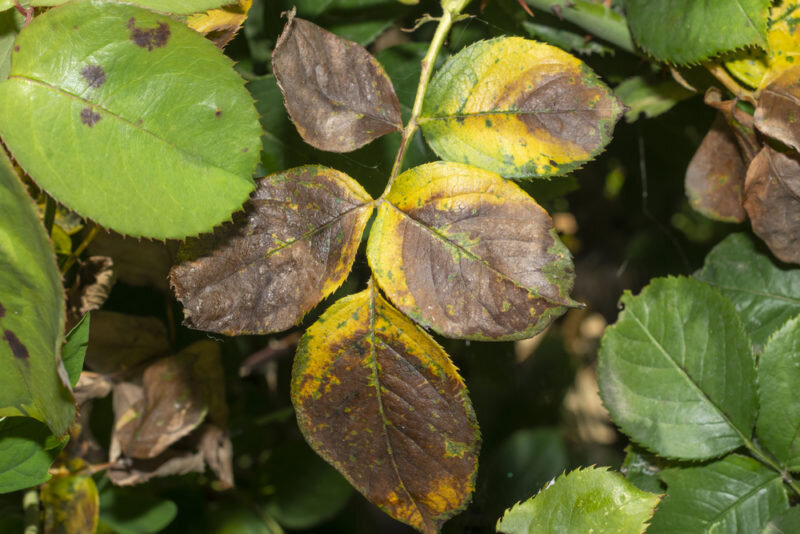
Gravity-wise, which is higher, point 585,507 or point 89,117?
point 89,117

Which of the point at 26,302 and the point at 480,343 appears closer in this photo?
the point at 26,302

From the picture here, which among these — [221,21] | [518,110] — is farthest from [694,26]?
[221,21]

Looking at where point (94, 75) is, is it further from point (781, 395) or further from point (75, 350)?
point (781, 395)

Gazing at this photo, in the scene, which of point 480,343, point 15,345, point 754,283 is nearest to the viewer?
point 15,345

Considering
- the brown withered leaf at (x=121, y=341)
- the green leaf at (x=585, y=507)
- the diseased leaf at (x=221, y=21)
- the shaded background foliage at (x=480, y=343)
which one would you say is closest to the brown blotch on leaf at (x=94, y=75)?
the diseased leaf at (x=221, y=21)

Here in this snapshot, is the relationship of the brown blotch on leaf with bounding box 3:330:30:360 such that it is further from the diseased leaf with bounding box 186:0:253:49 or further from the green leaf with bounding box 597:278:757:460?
the green leaf with bounding box 597:278:757:460

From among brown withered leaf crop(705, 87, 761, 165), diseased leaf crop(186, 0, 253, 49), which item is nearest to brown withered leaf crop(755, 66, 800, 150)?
brown withered leaf crop(705, 87, 761, 165)
